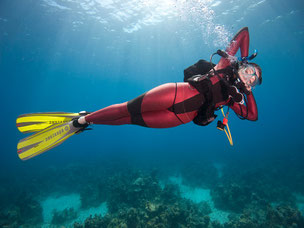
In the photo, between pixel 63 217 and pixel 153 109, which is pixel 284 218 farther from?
pixel 63 217

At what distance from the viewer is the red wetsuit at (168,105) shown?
8.07ft

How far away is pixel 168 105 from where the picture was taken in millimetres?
2504

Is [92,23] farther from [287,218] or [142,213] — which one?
[287,218]

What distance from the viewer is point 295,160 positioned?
19.0m

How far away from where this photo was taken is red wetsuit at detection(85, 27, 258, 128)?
2.46m

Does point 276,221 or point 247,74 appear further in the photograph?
point 276,221

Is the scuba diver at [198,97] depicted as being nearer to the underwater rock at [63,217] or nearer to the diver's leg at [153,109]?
the diver's leg at [153,109]

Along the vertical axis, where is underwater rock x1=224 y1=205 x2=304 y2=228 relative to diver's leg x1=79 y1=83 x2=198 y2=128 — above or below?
below

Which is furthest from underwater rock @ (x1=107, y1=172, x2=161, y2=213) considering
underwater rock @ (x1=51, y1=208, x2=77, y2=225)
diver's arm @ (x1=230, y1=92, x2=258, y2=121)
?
diver's arm @ (x1=230, y1=92, x2=258, y2=121)

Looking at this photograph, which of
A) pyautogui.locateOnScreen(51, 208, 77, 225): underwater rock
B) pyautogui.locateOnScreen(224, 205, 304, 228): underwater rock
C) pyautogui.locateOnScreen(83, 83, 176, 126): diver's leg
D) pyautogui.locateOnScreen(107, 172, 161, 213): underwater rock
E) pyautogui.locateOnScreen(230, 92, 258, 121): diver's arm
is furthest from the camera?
pyautogui.locateOnScreen(51, 208, 77, 225): underwater rock

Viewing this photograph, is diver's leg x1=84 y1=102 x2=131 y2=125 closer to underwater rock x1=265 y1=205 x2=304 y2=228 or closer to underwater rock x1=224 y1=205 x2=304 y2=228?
underwater rock x1=224 y1=205 x2=304 y2=228

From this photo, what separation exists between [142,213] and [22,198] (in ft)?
34.2

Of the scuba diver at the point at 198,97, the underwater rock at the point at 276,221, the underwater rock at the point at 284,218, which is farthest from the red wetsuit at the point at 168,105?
the underwater rock at the point at 284,218

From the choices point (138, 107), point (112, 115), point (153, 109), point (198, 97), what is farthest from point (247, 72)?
point (112, 115)
